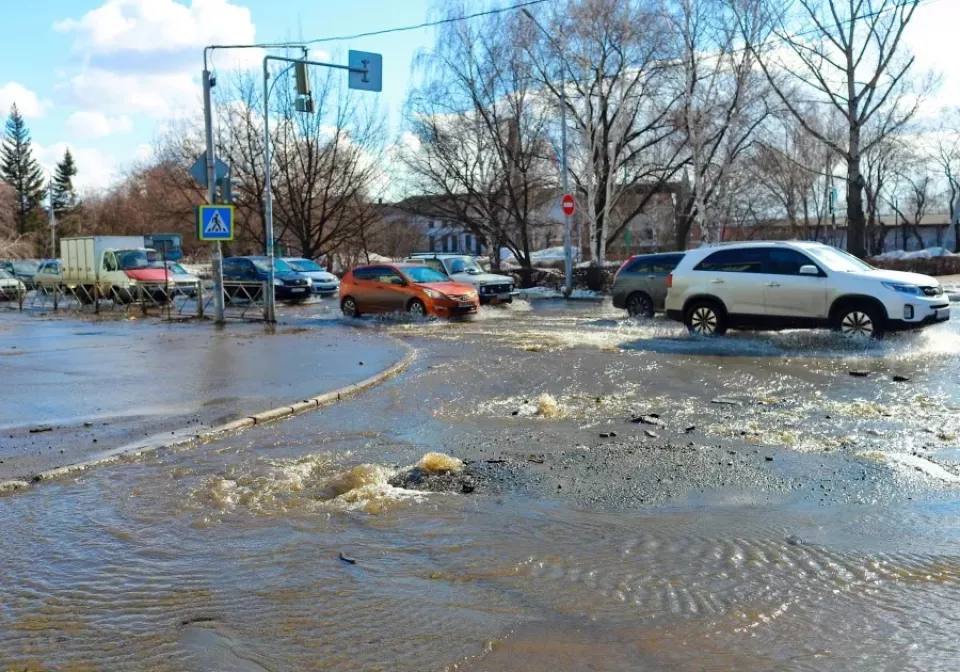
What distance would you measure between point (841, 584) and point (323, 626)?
2564 millimetres

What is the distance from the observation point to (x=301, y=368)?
1234 centimetres

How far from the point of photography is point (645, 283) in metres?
19.8

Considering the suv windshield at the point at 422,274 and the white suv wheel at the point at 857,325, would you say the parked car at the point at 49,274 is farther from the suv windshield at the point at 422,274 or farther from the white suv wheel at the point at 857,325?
the white suv wheel at the point at 857,325

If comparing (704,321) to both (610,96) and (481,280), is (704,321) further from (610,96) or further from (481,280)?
(610,96)

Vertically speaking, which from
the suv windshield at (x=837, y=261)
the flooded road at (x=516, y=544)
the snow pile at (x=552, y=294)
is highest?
the suv windshield at (x=837, y=261)

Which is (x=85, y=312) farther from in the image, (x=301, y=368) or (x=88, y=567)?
(x=88, y=567)

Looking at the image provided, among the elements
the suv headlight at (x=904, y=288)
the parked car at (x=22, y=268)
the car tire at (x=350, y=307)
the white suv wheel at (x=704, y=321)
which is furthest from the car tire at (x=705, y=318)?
the parked car at (x=22, y=268)

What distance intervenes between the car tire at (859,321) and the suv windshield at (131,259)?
2408 cm

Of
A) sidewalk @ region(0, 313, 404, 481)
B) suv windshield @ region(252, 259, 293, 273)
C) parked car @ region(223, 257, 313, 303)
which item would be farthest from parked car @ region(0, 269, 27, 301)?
sidewalk @ region(0, 313, 404, 481)

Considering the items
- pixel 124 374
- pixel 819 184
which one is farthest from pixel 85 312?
pixel 819 184

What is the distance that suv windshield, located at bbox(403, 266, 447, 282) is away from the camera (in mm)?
21516

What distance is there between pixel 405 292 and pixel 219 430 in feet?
43.8

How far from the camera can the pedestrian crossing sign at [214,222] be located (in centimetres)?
1883

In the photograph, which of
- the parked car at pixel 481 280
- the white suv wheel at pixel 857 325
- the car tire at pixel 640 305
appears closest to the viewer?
the white suv wheel at pixel 857 325
